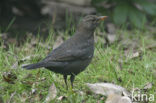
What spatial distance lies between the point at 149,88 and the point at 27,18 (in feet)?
15.1

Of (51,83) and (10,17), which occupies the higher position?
(10,17)

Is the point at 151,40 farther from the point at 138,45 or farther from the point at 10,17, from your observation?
the point at 10,17

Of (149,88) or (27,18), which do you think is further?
(27,18)

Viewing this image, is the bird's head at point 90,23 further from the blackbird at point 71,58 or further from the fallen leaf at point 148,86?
the fallen leaf at point 148,86

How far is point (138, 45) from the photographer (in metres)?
6.07

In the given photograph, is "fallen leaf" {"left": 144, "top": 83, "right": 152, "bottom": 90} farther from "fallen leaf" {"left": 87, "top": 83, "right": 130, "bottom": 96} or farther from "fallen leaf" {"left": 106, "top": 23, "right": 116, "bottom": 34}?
"fallen leaf" {"left": 106, "top": 23, "right": 116, "bottom": 34}

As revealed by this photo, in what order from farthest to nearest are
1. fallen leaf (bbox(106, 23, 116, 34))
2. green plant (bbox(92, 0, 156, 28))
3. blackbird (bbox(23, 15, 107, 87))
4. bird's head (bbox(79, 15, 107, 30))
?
1. fallen leaf (bbox(106, 23, 116, 34))
2. green plant (bbox(92, 0, 156, 28))
3. bird's head (bbox(79, 15, 107, 30))
4. blackbird (bbox(23, 15, 107, 87))

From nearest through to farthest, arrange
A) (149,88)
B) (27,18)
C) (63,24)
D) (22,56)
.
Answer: (149,88) < (22,56) < (63,24) < (27,18)

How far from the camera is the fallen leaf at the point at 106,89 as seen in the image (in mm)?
3803

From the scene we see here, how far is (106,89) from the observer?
3.84 meters

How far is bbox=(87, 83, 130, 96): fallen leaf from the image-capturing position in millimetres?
3803

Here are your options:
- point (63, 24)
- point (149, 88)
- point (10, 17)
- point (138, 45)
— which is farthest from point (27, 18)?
point (149, 88)

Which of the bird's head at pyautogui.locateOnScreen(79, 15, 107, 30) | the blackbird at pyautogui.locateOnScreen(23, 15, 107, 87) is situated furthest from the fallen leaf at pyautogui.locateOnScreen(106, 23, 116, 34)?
the blackbird at pyautogui.locateOnScreen(23, 15, 107, 87)

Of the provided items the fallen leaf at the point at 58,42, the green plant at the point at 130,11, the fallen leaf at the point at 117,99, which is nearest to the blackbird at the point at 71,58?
the fallen leaf at the point at 117,99
